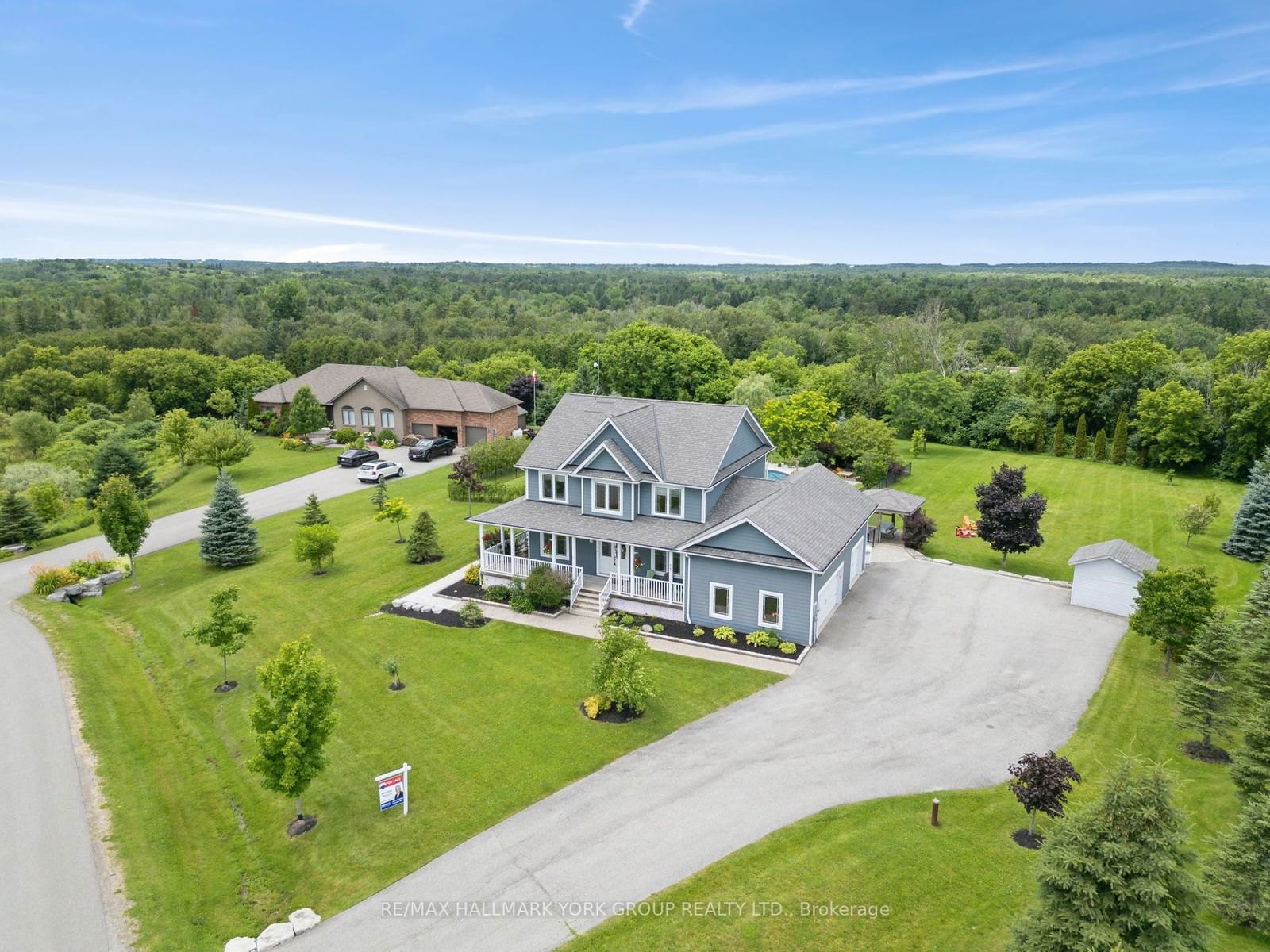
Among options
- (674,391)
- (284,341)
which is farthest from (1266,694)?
(284,341)

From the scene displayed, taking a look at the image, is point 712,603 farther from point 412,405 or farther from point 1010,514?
point 412,405

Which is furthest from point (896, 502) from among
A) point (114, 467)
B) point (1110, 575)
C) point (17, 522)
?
point (17, 522)

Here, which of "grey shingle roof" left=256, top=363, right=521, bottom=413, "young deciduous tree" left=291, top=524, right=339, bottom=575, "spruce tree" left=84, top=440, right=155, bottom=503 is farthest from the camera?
"grey shingle roof" left=256, top=363, right=521, bottom=413

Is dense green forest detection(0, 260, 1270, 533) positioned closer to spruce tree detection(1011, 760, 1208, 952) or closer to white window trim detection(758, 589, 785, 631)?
white window trim detection(758, 589, 785, 631)

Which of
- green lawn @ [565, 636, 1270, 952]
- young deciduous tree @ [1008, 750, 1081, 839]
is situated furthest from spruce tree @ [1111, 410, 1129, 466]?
young deciduous tree @ [1008, 750, 1081, 839]

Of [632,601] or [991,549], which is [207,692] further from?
[991,549]

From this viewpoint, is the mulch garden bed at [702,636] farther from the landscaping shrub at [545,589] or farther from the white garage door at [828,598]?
the landscaping shrub at [545,589]
